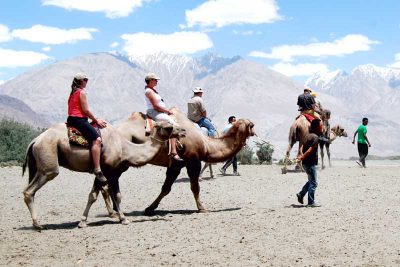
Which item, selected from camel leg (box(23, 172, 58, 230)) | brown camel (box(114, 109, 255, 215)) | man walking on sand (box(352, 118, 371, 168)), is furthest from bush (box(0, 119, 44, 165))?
A: camel leg (box(23, 172, 58, 230))

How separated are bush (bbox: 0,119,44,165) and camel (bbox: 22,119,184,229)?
1843cm

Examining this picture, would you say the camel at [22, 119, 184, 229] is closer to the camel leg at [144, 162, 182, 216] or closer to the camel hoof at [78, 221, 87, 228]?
the camel hoof at [78, 221, 87, 228]

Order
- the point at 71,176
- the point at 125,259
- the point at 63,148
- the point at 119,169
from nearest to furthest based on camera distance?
1. the point at 125,259
2. the point at 63,148
3. the point at 119,169
4. the point at 71,176

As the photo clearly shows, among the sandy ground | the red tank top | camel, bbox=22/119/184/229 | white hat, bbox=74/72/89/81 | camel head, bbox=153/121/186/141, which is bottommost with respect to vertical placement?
the sandy ground

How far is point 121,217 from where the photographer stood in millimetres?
10281

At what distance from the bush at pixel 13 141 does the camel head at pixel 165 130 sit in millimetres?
18541

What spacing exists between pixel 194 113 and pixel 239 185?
3.19 m

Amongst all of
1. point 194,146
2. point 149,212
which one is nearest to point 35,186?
point 149,212

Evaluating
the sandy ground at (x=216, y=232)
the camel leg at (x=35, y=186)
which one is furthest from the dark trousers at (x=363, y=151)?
the camel leg at (x=35, y=186)

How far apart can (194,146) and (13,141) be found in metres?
21.7

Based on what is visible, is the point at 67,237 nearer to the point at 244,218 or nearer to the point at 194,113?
the point at 244,218

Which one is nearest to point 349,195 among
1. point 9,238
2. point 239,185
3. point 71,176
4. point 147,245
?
point 239,185

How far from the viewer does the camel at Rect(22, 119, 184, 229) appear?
388 inches

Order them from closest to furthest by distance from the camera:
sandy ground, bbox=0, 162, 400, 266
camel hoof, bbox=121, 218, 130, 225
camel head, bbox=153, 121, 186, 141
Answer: sandy ground, bbox=0, 162, 400, 266
camel hoof, bbox=121, 218, 130, 225
camel head, bbox=153, 121, 186, 141
